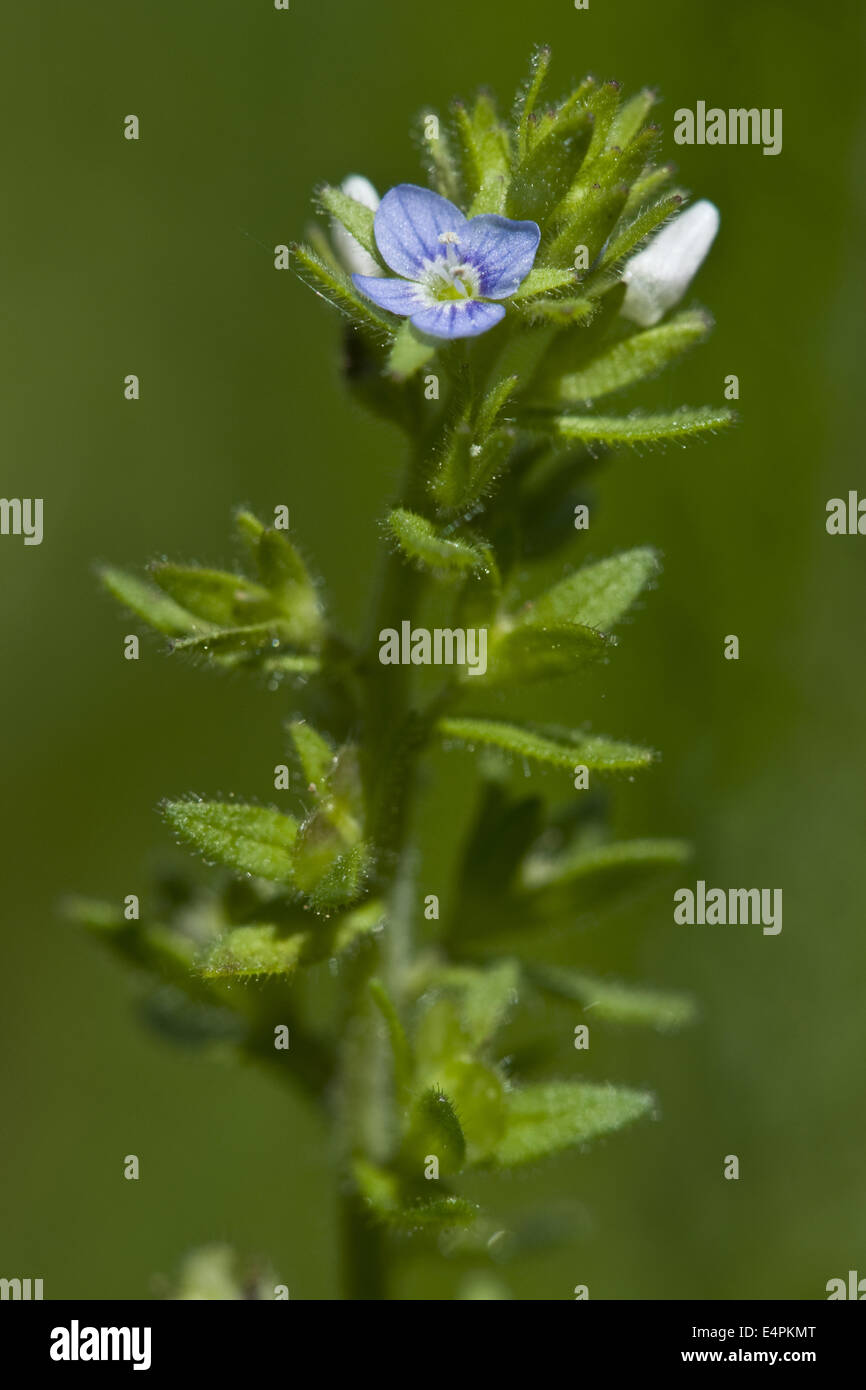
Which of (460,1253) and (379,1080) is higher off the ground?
(379,1080)

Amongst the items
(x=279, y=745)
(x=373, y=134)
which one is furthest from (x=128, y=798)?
(x=373, y=134)

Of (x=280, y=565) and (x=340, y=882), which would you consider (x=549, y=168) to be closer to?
(x=280, y=565)

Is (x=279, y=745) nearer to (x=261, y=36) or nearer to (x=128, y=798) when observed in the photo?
(x=128, y=798)

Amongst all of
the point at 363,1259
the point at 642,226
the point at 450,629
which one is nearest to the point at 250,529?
the point at 450,629

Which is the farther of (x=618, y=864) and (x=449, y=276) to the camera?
(x=618, y=864)

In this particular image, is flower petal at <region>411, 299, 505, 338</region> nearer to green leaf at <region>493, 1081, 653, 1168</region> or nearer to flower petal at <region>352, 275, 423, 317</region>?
flower petal at <region>352, 275, 423, 317</region>

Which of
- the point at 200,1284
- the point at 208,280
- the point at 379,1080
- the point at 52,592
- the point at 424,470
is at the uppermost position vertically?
the point at 208,280
